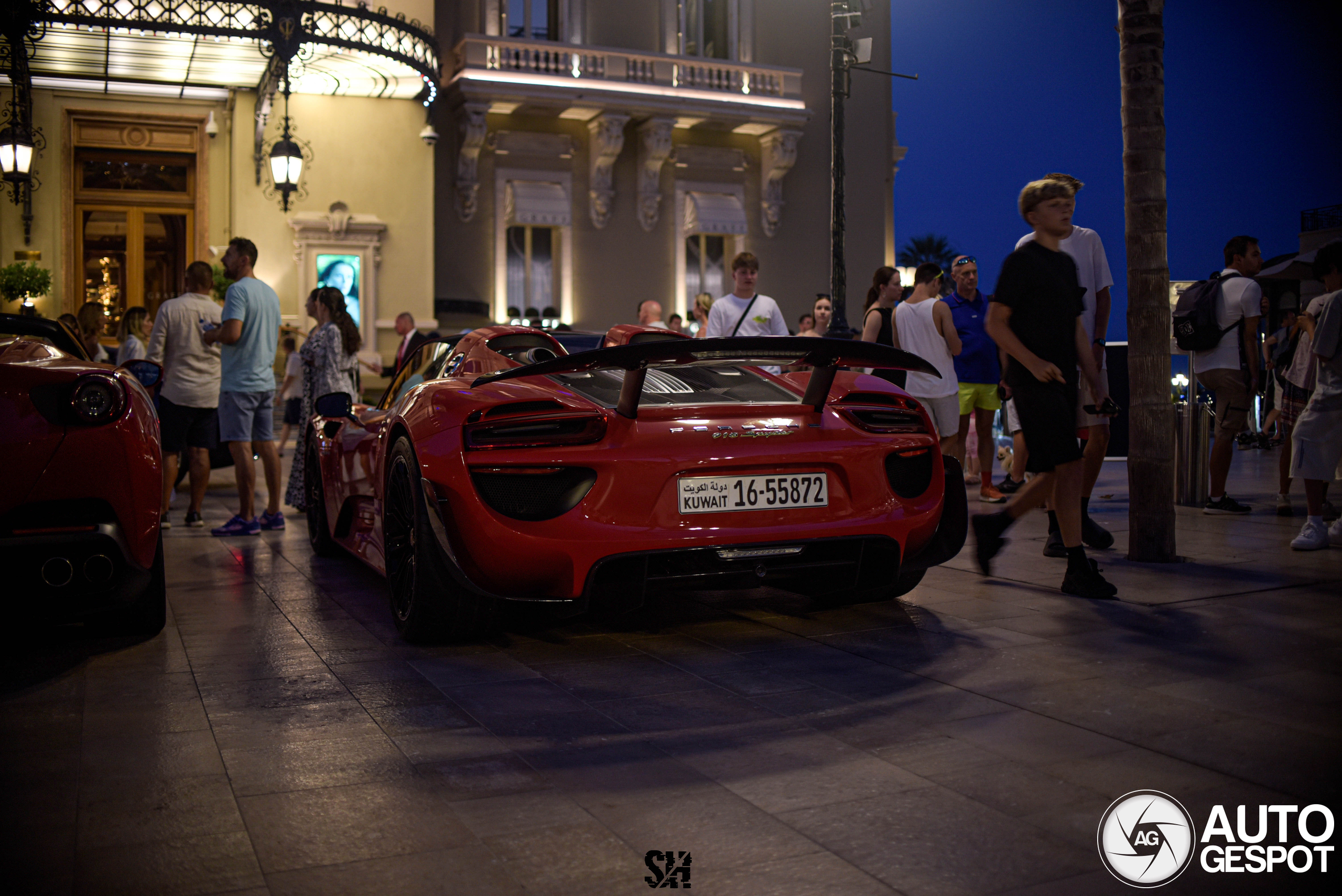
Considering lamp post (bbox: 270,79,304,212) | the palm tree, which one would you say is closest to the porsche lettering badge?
lamp post (bbox: 270,79,304,212)

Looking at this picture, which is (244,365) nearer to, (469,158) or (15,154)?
(15,154)

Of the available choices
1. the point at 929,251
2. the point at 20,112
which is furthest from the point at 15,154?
the point at 929,251

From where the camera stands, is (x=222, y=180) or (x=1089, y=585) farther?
(x=222, y=180)

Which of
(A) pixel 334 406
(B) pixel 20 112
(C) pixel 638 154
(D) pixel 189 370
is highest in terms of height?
(C) pixel 638 154

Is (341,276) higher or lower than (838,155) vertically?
lower

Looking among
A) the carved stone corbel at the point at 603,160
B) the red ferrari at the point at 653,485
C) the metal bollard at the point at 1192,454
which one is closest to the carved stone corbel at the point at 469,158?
the carved stone corbel at the point at 603,160

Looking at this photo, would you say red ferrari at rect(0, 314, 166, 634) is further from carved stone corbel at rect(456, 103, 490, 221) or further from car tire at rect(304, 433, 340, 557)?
carved stone corbel at rect(456, 103, 490, 221)

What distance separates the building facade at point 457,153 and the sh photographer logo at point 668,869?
13896mm

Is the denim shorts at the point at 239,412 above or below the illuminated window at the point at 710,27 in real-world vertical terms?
below

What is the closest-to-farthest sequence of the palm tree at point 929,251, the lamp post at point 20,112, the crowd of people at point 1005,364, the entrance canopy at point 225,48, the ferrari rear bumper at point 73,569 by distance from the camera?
the ferrari rear bumper at point 73,569, the crowd of people at point 1005,364, the lamp post at point 20,112, the entrance canopy at point 225,48, the palm tree at point 929,251

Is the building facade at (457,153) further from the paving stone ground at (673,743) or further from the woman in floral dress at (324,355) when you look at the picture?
the paving stone ground at (673,743)

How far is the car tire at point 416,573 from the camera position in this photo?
3928mm

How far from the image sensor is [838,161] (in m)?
10.6

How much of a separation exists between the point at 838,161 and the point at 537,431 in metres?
7.57
